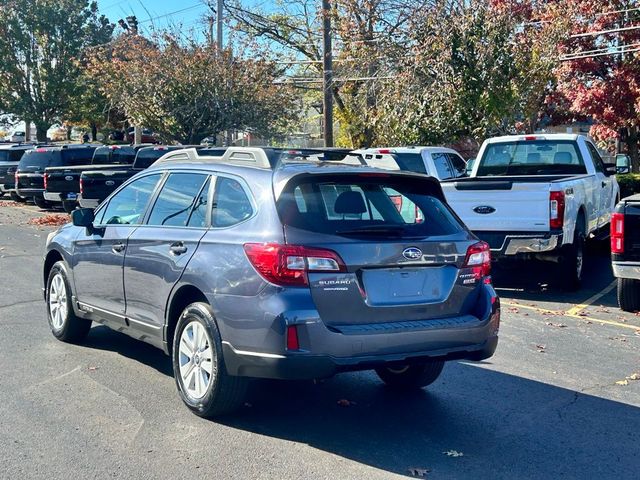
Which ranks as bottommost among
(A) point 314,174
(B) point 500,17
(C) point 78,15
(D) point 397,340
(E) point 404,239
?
(D) point 397,340

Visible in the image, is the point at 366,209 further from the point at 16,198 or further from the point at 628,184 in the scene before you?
the point at 16,198

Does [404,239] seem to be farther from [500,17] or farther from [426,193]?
[500,17]

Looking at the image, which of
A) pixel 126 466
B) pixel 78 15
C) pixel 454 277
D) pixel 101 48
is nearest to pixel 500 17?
pixel 454 277

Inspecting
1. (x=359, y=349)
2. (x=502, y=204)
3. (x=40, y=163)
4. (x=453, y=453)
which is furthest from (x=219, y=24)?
(x=453, y=453)

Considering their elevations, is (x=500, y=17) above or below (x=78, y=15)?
below

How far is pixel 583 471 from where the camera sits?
4875mm

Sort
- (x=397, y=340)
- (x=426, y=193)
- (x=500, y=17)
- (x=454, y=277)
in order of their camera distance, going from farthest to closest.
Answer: (x=500, y=17) → (x=426, y=193) → (x=454, y=277) → (x=397, y=340)

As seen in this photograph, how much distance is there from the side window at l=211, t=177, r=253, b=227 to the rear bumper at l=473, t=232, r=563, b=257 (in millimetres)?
5727

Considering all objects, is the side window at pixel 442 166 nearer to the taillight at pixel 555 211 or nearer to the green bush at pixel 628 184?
the taillight at pixel 555 211

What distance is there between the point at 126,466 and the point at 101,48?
30147mm

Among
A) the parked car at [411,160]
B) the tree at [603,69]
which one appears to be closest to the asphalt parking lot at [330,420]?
the parked car at [411,160]

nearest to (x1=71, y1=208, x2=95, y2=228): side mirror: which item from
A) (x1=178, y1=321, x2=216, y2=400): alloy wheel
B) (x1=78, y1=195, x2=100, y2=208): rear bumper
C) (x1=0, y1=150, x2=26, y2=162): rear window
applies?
(x1=178, y1=321, x2=216, y2=400): alloy wheel

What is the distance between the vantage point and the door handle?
19.1 feet

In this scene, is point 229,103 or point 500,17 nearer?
point 500,17
